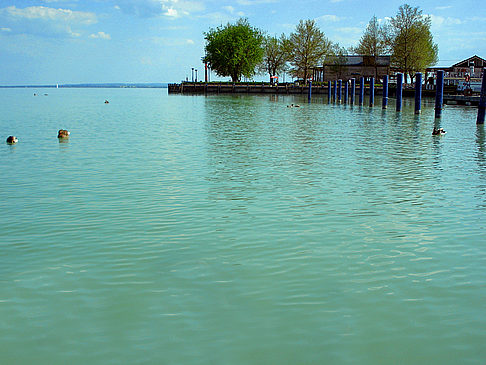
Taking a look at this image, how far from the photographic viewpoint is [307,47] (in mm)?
103000

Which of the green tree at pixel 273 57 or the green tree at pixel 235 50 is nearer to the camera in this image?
the green tree at pixel 235 50

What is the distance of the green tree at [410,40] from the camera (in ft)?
291

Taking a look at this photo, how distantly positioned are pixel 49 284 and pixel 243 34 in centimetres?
9681

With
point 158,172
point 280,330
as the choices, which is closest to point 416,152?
point 158,172

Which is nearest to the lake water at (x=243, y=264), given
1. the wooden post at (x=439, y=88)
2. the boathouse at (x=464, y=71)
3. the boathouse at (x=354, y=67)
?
the wooden post at (x=439, y=88)

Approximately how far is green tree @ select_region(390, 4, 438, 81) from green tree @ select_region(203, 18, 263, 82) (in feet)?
86.3

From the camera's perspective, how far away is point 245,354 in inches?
185

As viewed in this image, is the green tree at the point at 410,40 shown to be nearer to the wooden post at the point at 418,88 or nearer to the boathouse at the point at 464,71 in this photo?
the boathouse at the point at 464,71

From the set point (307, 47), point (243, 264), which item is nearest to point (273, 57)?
point (307, 47)

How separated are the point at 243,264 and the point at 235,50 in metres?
94.0

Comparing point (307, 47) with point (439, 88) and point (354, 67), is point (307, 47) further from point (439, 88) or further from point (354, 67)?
point (439, 88)

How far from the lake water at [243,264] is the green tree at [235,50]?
8598 cm

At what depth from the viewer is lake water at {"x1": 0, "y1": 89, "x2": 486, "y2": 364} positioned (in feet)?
16.1

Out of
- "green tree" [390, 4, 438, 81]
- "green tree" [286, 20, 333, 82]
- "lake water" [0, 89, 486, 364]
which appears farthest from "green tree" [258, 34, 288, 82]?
"lake water" [0, 89, 486, 364]
